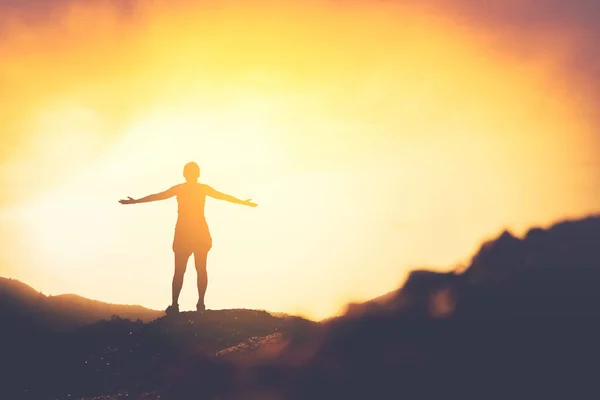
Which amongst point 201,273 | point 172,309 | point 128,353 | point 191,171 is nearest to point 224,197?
point 191,171

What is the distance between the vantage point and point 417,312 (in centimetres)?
650

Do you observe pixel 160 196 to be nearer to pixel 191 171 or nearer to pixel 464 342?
pixel 191 171

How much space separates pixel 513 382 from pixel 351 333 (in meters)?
2.12

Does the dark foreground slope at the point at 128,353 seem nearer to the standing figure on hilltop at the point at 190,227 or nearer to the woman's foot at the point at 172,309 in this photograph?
the woman's foot at the point at 172,309

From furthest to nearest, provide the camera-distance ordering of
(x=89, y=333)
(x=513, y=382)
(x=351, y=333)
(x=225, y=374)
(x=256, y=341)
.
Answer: (x=89, y=333)
(x=256, y=341)
(x=225, y=374)
(x=351, y=333)
(x=513, y=382)

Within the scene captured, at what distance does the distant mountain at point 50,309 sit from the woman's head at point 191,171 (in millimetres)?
17703

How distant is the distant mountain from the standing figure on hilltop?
1696 centimetres

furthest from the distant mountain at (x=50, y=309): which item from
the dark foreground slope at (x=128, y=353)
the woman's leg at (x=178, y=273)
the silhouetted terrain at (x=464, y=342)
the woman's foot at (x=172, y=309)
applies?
the silhouetted terrain at (x=464, y=342)

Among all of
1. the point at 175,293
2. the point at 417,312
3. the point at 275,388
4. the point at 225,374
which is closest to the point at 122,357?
the point at 175,293

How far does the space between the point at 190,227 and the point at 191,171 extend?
1.52 m

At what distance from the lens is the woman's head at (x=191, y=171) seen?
14.1 meters

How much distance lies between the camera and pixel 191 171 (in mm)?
14117

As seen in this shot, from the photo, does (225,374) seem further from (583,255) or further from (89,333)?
(89,333)

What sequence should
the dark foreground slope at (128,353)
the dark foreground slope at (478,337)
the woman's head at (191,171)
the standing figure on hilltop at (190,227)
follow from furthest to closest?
the woman's head at (191,171)
the standing figure on hilltop at (190,227)
the dark foreground slope at (128,353)
the dark foreground slope at (478,337)
